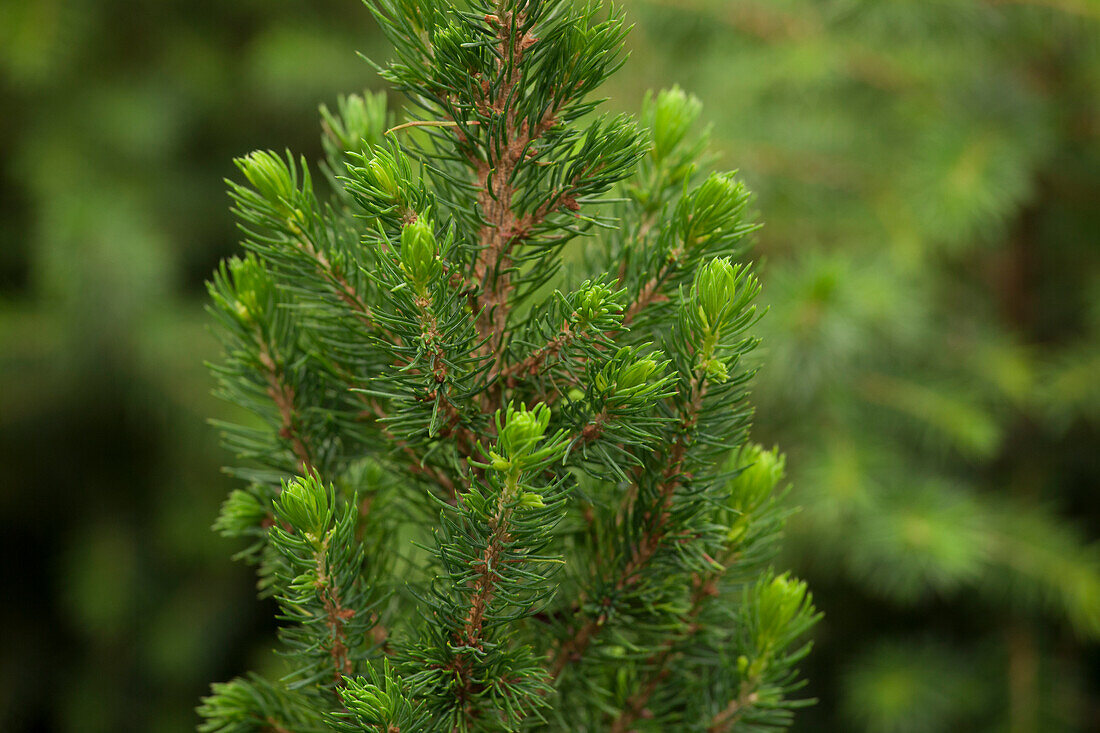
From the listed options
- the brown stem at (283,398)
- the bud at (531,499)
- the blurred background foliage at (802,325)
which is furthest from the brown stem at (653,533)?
the blurred background foliage at (802,325)

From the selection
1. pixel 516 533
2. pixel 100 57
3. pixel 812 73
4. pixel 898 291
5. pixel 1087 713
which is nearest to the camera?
pixel 516 533

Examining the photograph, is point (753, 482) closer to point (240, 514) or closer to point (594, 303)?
point (594, 303)

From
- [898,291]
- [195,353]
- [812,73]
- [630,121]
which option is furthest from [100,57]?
[630,121]

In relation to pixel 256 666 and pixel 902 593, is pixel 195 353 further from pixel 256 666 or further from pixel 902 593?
pixel 902 593

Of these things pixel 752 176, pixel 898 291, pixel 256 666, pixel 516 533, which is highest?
pixel 752 176

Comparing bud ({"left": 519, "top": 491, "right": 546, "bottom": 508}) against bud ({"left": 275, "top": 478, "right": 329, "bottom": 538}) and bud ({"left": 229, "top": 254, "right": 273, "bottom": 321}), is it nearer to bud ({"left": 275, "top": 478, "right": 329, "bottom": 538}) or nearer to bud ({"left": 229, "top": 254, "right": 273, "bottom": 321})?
bud ({"left": 275, "top": 478, "right": 329, "bottom": 538})

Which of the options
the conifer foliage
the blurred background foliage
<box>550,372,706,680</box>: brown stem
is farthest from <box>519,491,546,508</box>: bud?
the blurred background foliage

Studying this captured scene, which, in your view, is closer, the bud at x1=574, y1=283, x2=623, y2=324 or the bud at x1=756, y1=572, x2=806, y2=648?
the bud at x1=574, y1=283, x2=623, y2=324
